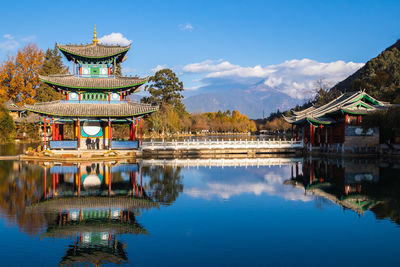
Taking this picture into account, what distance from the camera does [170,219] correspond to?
40.6ft

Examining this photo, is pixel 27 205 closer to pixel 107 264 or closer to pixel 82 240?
pixel 82 240

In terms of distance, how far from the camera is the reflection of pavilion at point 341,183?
582 inches

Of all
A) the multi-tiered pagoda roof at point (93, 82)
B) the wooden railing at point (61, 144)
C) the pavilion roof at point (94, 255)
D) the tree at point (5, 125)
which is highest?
the multi-tiered pagoda roof at point (93, 82)

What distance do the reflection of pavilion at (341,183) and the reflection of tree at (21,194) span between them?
11.1 metres

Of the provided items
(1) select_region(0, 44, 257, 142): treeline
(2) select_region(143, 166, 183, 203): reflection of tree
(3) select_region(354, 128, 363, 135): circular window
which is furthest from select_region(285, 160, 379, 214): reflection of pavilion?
(1) select_region(0, 44, 257, 142): treeline

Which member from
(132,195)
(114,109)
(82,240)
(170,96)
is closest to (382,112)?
(114,109)

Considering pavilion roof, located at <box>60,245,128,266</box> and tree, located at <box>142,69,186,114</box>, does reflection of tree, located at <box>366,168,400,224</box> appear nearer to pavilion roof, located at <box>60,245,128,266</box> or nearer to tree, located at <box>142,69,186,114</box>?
pavilion roof, located at <box>60,245,128,266</box>

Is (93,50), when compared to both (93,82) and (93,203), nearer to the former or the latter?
(93,82)

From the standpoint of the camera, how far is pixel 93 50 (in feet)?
118

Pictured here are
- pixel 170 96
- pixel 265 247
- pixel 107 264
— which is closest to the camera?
pixel 107 264

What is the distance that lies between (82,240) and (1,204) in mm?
5949

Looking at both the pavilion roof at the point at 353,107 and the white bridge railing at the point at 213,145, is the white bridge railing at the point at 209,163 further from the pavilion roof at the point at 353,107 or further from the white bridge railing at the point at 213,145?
the pavilion roof at the point at 353,107

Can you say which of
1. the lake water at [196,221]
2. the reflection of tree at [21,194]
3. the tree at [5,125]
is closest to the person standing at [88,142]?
the reflection of tree at [21,194]

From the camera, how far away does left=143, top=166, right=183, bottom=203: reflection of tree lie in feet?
52.8
